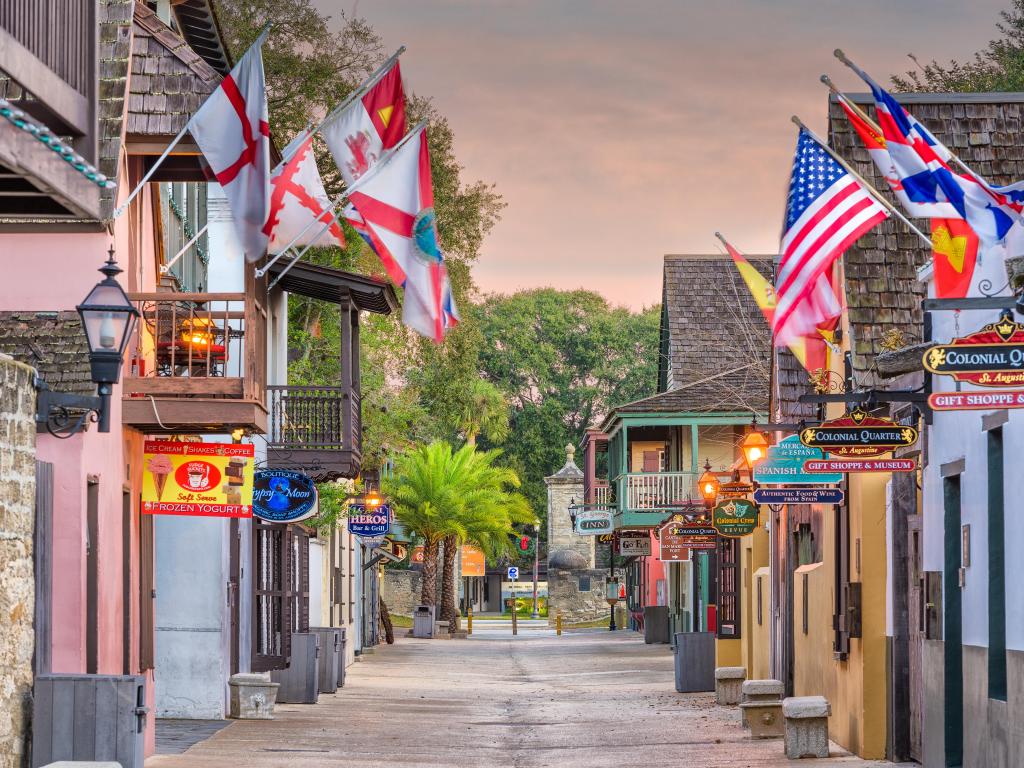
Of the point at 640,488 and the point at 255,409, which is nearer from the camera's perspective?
the point at 255,409

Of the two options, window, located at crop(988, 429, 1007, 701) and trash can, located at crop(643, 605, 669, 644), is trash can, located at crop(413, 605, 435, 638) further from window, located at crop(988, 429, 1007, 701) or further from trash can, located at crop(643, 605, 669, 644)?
window, located at crop(988, 429, 1007, 701)

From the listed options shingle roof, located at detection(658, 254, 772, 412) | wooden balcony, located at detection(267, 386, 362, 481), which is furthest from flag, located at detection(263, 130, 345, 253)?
shingle roof, located at detection(658, 254, 772, 412)

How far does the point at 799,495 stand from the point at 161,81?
26.1 ft

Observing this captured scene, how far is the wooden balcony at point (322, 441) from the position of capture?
24.6 metres

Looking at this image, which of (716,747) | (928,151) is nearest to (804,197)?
(928,151)

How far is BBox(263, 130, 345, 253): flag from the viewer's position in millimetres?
16578

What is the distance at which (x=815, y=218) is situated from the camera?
15.2 meters

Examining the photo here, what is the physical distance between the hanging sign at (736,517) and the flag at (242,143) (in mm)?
11126

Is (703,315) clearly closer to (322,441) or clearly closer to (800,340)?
(322,441)

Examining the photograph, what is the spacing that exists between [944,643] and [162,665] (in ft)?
36.0

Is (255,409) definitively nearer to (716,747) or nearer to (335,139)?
(335,139)

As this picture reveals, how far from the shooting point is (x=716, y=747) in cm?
1914

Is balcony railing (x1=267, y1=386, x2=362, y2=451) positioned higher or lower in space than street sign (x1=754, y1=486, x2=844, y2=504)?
higher

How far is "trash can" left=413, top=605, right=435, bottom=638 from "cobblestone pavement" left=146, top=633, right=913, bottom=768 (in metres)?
21.3
